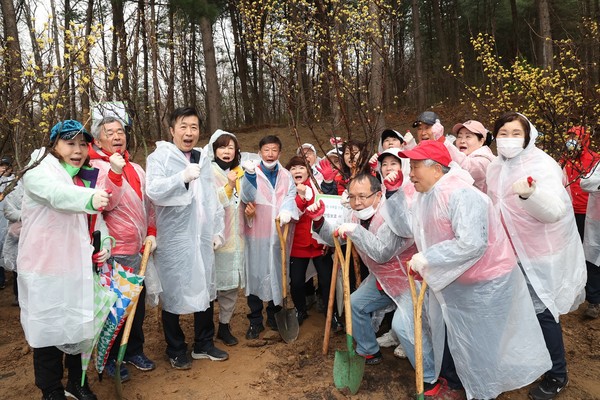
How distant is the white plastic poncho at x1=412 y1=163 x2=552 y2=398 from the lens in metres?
2.71

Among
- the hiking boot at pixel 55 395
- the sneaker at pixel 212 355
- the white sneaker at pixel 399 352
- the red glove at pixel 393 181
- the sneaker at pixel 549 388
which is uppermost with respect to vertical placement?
the red glove at pixel 393 181

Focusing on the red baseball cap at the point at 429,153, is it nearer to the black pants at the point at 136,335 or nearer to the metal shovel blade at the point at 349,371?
the metal shovel blade at the point at 349,371

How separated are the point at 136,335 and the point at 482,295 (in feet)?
9.14

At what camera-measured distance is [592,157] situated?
4.90 meters

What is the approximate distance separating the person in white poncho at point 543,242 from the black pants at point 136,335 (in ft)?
9.65

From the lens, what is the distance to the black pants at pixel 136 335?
363 cm

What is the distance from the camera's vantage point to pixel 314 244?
434 cm

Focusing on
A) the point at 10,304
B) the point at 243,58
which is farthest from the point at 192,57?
the point at 10,304

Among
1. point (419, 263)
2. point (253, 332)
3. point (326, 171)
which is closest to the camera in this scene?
point (419, 263)

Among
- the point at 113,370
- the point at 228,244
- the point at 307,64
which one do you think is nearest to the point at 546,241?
the point at 228,244

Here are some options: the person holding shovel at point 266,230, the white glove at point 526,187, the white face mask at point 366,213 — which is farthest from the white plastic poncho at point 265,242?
the white glove at point 526,187

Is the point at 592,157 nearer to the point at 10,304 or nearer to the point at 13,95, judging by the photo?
the point at 13,95

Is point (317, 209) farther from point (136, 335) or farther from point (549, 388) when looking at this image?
point (549, 388)

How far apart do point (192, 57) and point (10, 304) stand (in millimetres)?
15578
